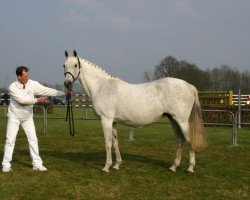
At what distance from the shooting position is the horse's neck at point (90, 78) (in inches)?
271

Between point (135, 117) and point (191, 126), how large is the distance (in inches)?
43.0

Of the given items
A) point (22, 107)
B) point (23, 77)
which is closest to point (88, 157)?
point (22, 107)

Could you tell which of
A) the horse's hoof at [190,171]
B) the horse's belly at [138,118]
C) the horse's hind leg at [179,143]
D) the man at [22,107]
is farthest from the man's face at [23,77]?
the horse's hoof at [190,171]

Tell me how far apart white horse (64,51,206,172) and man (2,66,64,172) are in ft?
2.02

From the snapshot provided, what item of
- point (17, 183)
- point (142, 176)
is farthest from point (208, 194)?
point (17, 183)

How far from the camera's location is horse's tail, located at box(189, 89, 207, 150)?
6.61 m

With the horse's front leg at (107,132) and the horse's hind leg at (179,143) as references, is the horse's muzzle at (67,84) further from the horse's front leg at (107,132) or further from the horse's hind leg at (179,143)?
the horse's hind leg at (179,143)

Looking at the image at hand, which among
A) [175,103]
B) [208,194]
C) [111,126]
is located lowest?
[208,194]

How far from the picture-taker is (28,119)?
21.6 ft

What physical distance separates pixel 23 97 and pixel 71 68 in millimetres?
1048

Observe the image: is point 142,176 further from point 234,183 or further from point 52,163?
point 52,163

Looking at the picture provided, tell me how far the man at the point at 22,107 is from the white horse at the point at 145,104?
62cm

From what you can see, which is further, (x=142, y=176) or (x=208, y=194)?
(x=142, y=176)

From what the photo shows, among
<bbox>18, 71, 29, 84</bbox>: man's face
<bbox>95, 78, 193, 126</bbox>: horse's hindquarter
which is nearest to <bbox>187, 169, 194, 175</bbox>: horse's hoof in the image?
<bbox>95, 78, 193, 126</bbox>: horse's hindquarter
